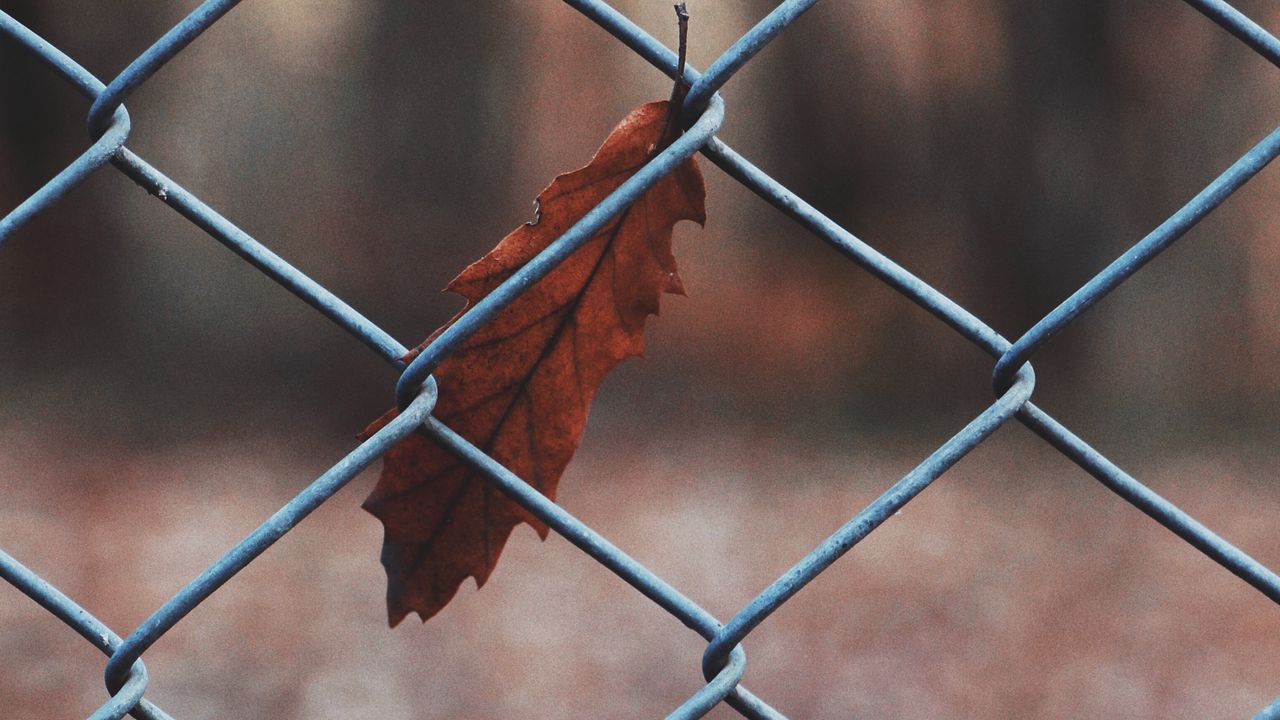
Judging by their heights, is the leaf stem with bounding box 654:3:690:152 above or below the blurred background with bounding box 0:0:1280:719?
below

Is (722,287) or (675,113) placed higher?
(722,287)

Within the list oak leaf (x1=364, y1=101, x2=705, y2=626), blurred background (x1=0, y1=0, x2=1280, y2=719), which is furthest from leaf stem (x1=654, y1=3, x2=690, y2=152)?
blurred background (x1=0, y1=0, x2=1280, y2=719)

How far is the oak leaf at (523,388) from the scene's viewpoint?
704mm

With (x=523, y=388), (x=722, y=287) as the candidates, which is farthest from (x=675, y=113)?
(x=722, y=287)

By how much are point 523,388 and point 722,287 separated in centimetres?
367

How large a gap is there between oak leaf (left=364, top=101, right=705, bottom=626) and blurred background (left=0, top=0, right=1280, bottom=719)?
293cm

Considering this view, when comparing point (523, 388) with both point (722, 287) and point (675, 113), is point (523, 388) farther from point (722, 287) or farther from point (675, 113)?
point (722, 287)

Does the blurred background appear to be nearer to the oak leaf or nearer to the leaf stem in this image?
the oak leaf

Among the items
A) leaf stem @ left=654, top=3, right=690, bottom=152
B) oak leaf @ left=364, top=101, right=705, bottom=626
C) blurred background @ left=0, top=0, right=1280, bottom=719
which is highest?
blurred background @ left=0, top=0, right=1280, bottom=719

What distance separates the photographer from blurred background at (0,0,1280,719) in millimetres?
3881

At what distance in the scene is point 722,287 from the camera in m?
4.36

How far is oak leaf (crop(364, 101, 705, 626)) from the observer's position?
704 mm

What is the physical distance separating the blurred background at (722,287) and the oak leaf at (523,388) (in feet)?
9.61

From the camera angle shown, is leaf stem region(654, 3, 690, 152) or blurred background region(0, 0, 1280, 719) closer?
leaf stem region(654, 3, 690, 152)
